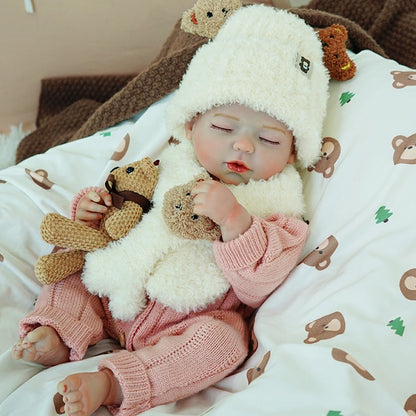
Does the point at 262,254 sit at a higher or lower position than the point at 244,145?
lower

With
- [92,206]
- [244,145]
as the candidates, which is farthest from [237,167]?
[92,206]

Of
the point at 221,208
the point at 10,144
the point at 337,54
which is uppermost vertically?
the point at 337,54

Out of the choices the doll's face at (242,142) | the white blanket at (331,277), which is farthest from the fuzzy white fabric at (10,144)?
the doll's face at (242,142)

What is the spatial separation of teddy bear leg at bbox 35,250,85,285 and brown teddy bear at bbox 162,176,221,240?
0.64 feet

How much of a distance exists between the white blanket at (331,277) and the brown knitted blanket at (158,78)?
2.2 inches

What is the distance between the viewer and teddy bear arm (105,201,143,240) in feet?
3.07

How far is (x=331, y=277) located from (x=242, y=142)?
28 cm

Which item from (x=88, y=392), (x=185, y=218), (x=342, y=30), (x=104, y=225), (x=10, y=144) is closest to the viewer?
(x=88, y=392)

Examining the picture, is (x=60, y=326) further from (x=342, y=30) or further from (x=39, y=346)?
(x=342, y=30)

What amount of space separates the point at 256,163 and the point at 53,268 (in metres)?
0.40

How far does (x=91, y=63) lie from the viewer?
160 centimetres

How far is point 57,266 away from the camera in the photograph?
92 centimetres

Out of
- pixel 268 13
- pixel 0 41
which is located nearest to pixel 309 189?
pixel 268 13

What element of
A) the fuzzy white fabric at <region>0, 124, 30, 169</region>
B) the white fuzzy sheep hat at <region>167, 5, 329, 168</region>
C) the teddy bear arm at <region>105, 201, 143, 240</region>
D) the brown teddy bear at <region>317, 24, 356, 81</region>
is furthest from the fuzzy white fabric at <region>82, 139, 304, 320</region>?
the fuzzy white fabric at <region>0, 124, 30, 169</region>
